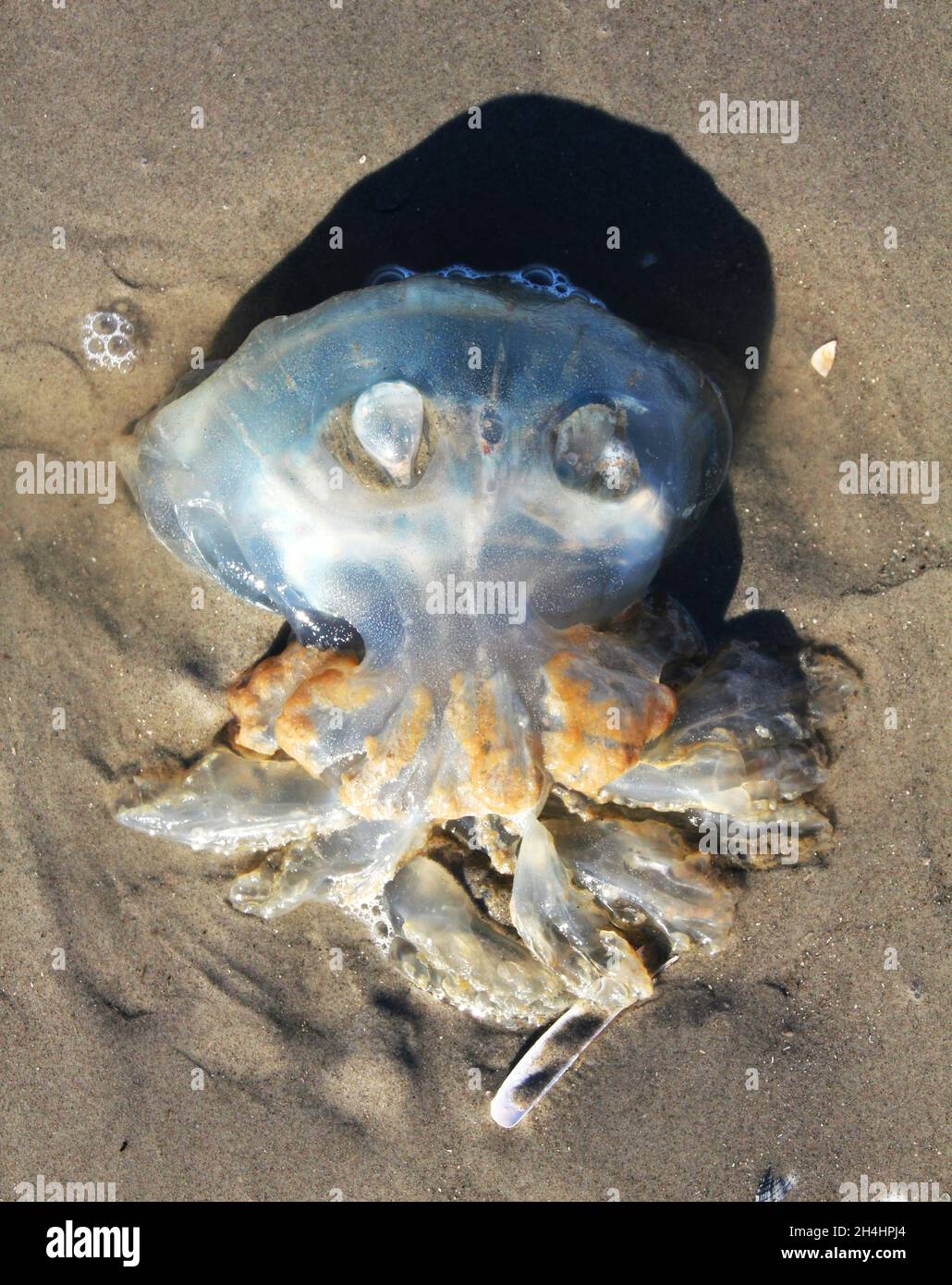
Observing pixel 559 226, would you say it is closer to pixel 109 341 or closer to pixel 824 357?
pixel 824 357

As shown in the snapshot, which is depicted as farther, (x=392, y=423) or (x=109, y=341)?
(x=109, y=341)

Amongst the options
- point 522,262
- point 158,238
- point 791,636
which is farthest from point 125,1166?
point 522,262

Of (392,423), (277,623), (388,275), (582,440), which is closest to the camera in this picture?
(392,423)

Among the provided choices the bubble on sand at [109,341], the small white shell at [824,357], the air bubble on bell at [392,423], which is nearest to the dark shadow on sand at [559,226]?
the small white shell at [824,357]

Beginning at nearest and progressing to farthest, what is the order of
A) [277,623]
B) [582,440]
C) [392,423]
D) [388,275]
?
[392,423], [582,440], [388,275], [277,623]

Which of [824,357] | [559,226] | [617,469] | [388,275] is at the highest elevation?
[559,226]

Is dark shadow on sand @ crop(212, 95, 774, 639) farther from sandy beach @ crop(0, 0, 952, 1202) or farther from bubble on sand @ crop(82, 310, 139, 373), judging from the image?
bubble on sand @ crop(82, 310, 139, 373)

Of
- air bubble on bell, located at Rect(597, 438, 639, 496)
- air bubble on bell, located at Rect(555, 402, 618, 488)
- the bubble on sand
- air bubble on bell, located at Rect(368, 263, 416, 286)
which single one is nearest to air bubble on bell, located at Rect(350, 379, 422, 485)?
air bubble on bell, located at Rect(555, 402, 618, 488)

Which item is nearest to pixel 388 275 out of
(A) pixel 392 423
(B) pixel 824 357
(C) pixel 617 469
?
(A) pixel 392 423

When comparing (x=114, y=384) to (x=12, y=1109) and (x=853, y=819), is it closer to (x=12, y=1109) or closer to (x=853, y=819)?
(x=12, y=1109)
